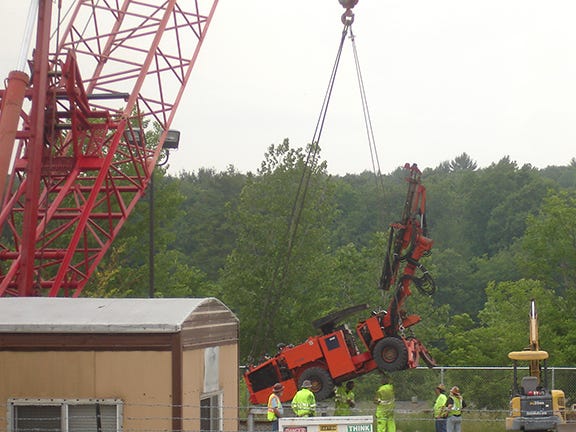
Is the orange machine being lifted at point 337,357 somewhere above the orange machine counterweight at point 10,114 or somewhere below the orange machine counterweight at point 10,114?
below

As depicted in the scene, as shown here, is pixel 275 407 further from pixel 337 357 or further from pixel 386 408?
pixel 337 357

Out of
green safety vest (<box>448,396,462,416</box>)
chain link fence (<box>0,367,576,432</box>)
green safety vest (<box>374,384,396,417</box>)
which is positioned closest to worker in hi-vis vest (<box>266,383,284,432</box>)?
chain link fence (<box>0,367,576,432</box>)

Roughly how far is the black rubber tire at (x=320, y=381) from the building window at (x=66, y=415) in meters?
10.9

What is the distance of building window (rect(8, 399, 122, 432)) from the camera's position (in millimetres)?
17484

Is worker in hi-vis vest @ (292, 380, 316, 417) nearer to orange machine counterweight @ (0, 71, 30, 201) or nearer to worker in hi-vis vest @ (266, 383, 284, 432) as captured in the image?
worker in hi-vis vest @ (266, 383, 284, 432)

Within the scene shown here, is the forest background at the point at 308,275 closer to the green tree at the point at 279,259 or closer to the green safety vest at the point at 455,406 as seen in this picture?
the green tree at the point at 279,259

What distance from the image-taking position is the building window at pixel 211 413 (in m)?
18.6

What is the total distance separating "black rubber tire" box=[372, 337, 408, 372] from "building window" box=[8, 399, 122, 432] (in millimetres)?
11789

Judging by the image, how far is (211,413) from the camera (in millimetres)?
18984

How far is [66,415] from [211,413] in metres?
2.49

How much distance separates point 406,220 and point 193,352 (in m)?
12.7

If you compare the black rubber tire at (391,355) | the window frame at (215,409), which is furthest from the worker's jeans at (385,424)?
the window frame at (215,409)

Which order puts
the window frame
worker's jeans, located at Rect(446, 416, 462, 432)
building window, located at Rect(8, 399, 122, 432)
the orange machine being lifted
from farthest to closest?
the orange machine being lifted
worker's jeans, located at Rect(446, 416, 462, 432)
the window frame
building window, located at Rect(8, 399, 122, 432)

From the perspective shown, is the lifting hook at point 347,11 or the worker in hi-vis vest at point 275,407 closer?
the worker in hi-vis vest at point 275,407
